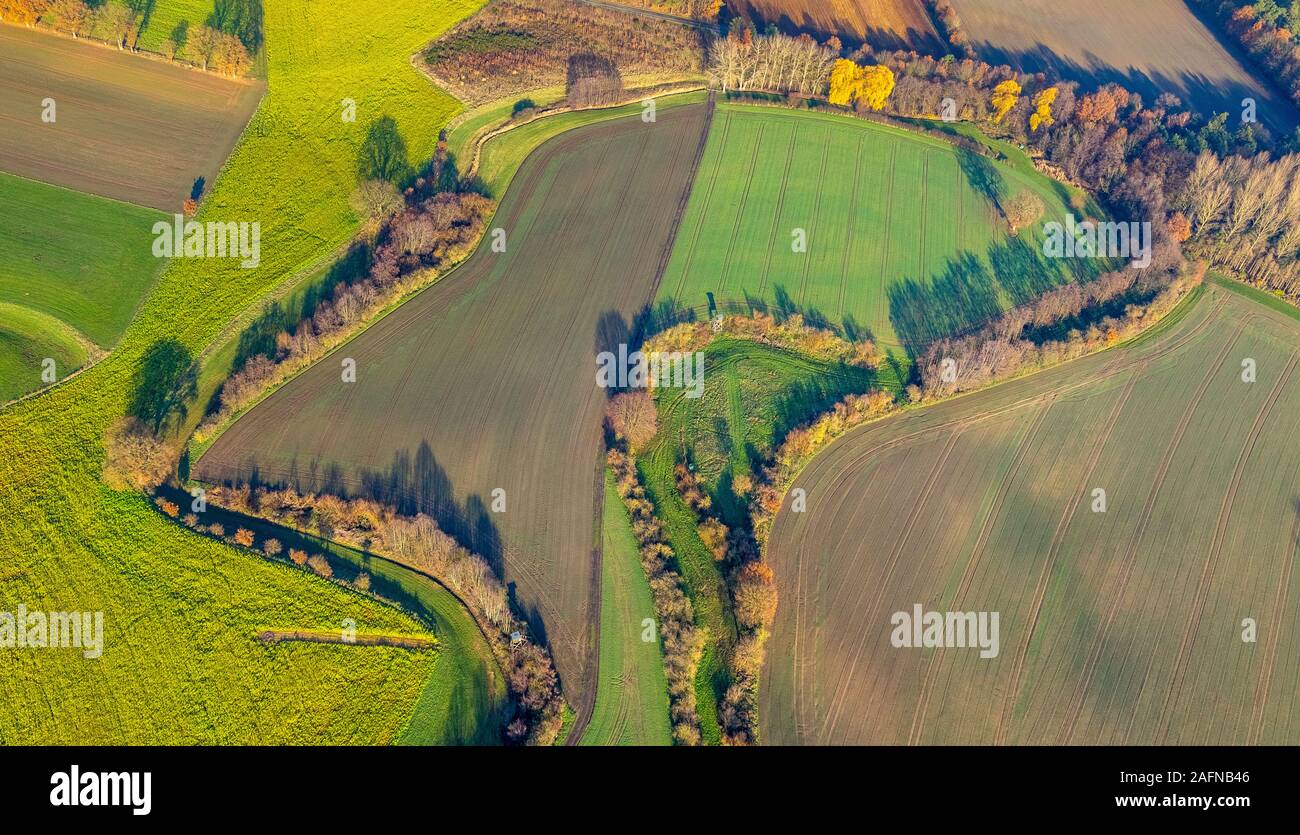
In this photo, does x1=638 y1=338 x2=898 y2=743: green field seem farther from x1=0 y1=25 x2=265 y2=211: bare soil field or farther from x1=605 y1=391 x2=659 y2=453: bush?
x1=0 y1=25 x2=265 y2=211: bare soil field

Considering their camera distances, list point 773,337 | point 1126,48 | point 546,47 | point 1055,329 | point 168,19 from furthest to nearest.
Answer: point 1126,48 → point 546,47 → point 168,19 → point 1055,329 → point 773,337

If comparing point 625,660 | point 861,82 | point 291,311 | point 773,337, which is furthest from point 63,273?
point 861,82

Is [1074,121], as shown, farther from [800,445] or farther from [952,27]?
[800,445]

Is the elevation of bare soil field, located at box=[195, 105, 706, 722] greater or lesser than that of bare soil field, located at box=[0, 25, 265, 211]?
lesser

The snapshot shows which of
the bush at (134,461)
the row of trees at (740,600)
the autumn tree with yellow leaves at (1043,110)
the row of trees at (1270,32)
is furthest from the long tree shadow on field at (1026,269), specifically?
the bush at (134,461)

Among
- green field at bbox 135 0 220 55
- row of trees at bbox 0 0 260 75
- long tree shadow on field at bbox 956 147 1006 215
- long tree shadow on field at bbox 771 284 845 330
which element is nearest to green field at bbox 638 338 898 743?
long tree shadow on field at bbox 771 284 845 330
